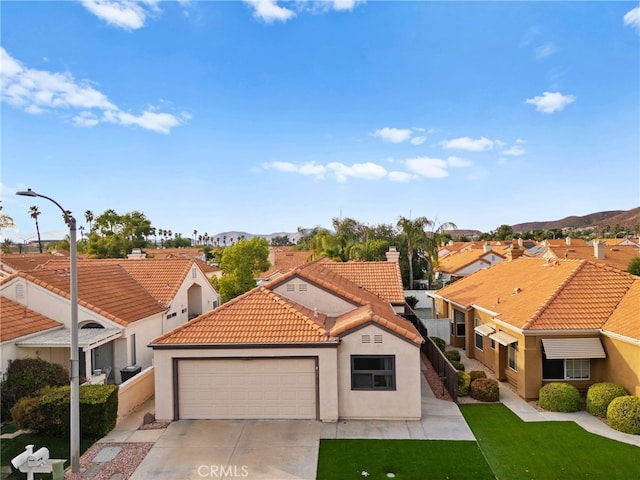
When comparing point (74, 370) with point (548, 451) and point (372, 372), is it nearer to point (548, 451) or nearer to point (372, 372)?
point (372, 372)

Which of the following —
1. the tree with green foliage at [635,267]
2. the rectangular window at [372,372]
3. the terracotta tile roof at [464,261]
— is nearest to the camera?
the rectangular window at [372,372]

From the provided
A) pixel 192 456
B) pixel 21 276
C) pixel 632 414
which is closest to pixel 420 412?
pixel 632 414

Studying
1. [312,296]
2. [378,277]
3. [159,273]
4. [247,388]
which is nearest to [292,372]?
[247,388]

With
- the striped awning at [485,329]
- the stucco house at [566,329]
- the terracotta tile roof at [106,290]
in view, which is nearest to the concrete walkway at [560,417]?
the stucco house at [566,329]

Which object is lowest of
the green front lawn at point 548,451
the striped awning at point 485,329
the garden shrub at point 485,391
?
the green front lawn at point 548,451

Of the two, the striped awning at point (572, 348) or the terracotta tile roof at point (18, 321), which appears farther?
the terracotta tile roof at point (18, 321)

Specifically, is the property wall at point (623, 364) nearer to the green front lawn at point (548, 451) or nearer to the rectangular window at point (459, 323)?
the green front lawn at point (548, 451)

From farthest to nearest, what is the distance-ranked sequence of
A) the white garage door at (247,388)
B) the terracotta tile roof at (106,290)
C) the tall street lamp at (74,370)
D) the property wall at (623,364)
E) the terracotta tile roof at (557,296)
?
the terracotta tile roof at (106,290), the terracotta tile roof at (557,296), the white garage door at (247,388), the property wall at (623,364), the tall street lamp at (74,370)

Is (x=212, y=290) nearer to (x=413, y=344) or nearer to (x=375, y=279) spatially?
(x=375, y=279)
